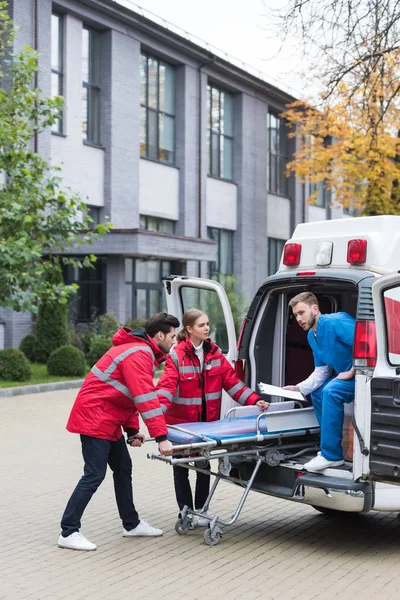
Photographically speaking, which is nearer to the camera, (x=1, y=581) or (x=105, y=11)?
(x=1, y=581)

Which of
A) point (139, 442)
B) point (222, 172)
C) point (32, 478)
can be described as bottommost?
point (32, 478)

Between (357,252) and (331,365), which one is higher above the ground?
(357,252)

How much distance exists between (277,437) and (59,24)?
74.2 feet

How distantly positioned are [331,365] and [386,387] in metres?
0.88

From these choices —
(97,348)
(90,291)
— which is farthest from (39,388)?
(90,291)

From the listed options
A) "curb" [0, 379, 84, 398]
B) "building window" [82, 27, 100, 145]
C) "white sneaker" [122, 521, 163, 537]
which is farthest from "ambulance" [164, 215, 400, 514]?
"building window" [82, 27, 100, 145]

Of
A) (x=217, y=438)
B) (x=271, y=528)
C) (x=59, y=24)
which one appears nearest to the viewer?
(x=217, y=438)

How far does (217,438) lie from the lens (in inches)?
286

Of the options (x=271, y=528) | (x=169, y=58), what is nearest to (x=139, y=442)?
(x=271, y=528)

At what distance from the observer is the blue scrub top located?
7.41 meters

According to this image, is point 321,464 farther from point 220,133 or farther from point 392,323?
point 220,133

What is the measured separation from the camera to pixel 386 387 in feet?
22.1

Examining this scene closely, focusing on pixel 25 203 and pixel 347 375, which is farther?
pixel 25 203

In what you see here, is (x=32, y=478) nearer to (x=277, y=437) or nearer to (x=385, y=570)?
(x=277, y=437)
